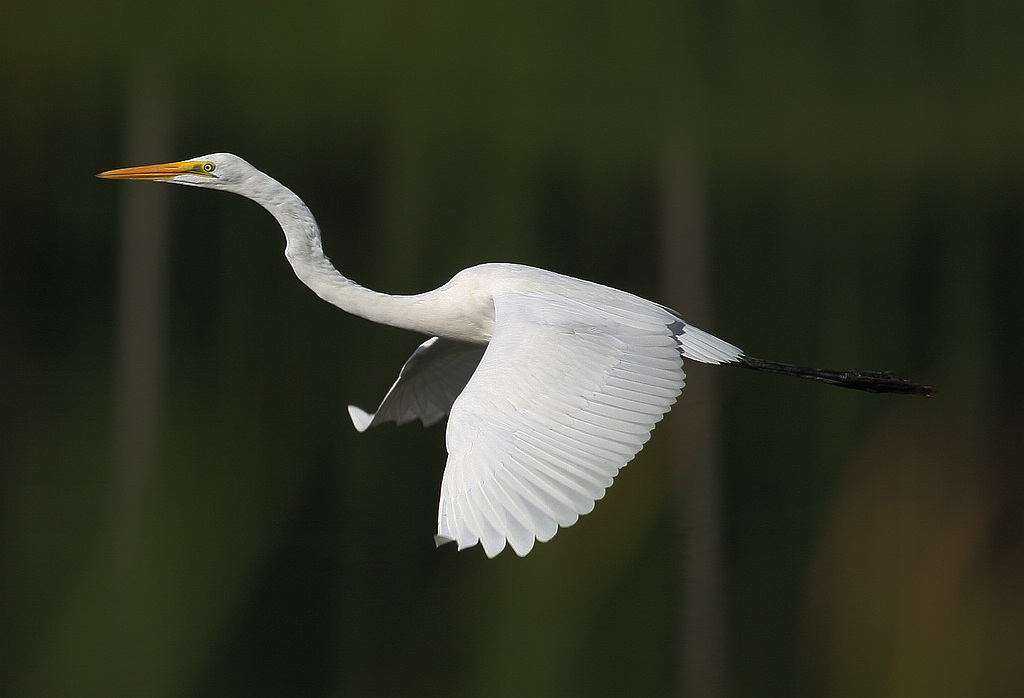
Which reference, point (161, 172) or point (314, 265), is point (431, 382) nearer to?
point (314, 265)

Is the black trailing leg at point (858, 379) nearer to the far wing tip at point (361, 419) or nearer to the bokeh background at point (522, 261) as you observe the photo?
the far wing tip at point (361, 419)

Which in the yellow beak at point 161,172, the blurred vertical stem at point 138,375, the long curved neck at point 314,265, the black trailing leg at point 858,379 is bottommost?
the blurred vertical stem at point 138,375

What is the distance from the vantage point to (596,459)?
6.75 ft

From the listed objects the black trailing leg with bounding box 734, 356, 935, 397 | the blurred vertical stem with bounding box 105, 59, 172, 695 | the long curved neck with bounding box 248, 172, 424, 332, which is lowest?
the blurred vertical stem with bounding box 105, 59, 172, 695

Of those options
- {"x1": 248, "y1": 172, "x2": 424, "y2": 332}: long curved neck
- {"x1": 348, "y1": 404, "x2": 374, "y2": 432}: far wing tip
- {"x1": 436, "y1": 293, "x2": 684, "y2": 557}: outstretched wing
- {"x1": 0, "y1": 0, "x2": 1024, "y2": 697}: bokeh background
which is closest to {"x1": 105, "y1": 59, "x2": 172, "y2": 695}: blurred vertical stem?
{"x1": 0, "y1": 0, "x2": 1024, "y2": 697}: bokeh background

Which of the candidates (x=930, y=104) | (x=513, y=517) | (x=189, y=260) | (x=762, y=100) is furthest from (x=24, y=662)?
(x=930, y=104)

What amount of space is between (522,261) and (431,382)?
3694 mm

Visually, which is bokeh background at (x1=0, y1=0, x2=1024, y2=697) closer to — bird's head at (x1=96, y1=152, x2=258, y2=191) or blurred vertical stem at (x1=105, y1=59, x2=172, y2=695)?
blurred vertical stem at (x1=105, y1=59, x2=172, y2=695)

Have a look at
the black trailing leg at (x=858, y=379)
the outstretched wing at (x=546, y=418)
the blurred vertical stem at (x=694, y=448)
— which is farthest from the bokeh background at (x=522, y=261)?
the outstretched wing at (x=546, y=418)

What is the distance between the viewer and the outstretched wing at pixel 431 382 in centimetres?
311

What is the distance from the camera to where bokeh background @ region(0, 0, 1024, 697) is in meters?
4.28

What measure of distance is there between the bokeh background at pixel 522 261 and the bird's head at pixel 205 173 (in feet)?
5.40

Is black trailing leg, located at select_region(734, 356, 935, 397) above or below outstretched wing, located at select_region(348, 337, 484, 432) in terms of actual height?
above

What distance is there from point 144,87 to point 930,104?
555 cm
